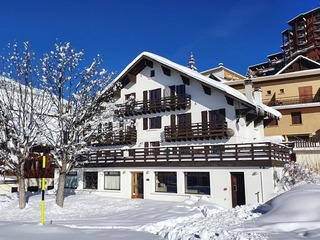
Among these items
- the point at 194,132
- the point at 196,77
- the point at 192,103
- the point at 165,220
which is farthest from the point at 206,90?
the point at 165,220

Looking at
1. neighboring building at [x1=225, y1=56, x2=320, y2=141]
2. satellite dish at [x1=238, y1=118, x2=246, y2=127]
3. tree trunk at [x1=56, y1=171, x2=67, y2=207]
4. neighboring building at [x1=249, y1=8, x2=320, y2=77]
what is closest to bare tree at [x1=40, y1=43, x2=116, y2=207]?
tree trunk at [x1=56, y1=171, x2=67, y2=207]

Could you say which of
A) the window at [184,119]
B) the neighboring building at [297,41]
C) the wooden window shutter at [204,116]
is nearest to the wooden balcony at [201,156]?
the window at [184,119]

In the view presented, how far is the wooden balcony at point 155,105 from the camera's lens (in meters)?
28.7

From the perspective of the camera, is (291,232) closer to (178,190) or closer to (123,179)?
(178,190)

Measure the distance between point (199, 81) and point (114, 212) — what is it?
519 inches

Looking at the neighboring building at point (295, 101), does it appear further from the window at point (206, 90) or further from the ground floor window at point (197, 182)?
Result: the ground floor window at point (197, 182)

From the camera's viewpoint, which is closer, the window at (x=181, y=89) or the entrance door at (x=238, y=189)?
the entrance door at (x=238, y=189)

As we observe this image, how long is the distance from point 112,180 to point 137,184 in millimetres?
2489

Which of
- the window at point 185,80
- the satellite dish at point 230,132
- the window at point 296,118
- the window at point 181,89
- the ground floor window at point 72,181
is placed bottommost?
the ground floor window at point 72,181

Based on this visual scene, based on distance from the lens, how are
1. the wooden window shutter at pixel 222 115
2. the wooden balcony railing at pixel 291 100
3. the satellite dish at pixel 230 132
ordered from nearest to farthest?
1. the satellite dish at pixel 230 132
2. the wooden window shutter at pixel 222 115
3. the wooden balcony railing at pixel 291 100

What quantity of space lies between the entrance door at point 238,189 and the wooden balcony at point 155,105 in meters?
8.54

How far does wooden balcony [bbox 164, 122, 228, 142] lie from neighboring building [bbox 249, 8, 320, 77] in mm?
47532

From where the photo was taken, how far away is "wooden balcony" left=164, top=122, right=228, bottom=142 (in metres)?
26.5

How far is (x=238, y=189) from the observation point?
22094mm
